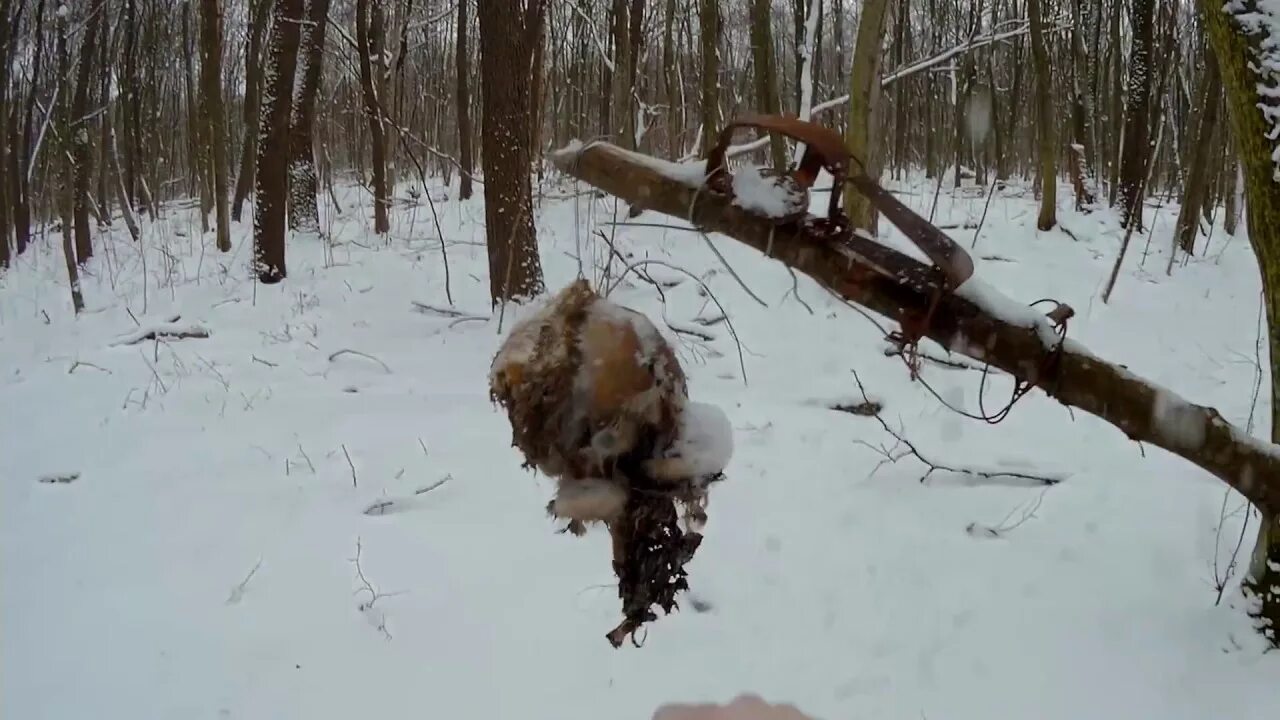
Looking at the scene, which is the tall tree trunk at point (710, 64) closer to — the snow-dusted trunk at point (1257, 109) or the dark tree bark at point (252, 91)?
the dark tree bark at point (252, 91)

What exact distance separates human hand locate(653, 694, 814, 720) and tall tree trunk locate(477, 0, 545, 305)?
3702 mm

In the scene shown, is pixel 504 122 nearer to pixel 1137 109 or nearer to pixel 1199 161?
pixel 1199 161

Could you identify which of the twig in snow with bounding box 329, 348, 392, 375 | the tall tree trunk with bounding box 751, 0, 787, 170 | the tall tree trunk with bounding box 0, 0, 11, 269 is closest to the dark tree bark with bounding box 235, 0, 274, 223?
the tall tree trunk with bounding box 0, 0, 11, 269

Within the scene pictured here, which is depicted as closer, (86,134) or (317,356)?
(317,356)

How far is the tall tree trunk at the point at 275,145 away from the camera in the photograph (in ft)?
28.3

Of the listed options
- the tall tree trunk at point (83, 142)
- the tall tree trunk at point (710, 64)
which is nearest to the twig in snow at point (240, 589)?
the tall tree trunk at point (710, 64)

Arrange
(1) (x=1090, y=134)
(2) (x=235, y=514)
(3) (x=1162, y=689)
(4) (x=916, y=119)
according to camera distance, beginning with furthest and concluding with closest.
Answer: (4) (x=916, y=119) → (1) (x=1090, y=134) → (2) (x=235, y=514) → (3) (x=1162, y=689)

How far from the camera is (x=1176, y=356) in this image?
19.7 feet

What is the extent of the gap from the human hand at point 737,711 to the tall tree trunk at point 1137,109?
9597 millimetres

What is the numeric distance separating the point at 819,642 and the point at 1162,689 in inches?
37.5

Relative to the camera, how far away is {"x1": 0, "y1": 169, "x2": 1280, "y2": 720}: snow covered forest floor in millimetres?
2658

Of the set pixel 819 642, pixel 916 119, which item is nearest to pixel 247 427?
pixel 819 642

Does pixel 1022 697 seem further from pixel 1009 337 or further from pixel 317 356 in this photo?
pixel 317 356

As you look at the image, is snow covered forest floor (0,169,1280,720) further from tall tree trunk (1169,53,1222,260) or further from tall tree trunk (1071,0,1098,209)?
tall tree trunk (1071,0,1098,209)
